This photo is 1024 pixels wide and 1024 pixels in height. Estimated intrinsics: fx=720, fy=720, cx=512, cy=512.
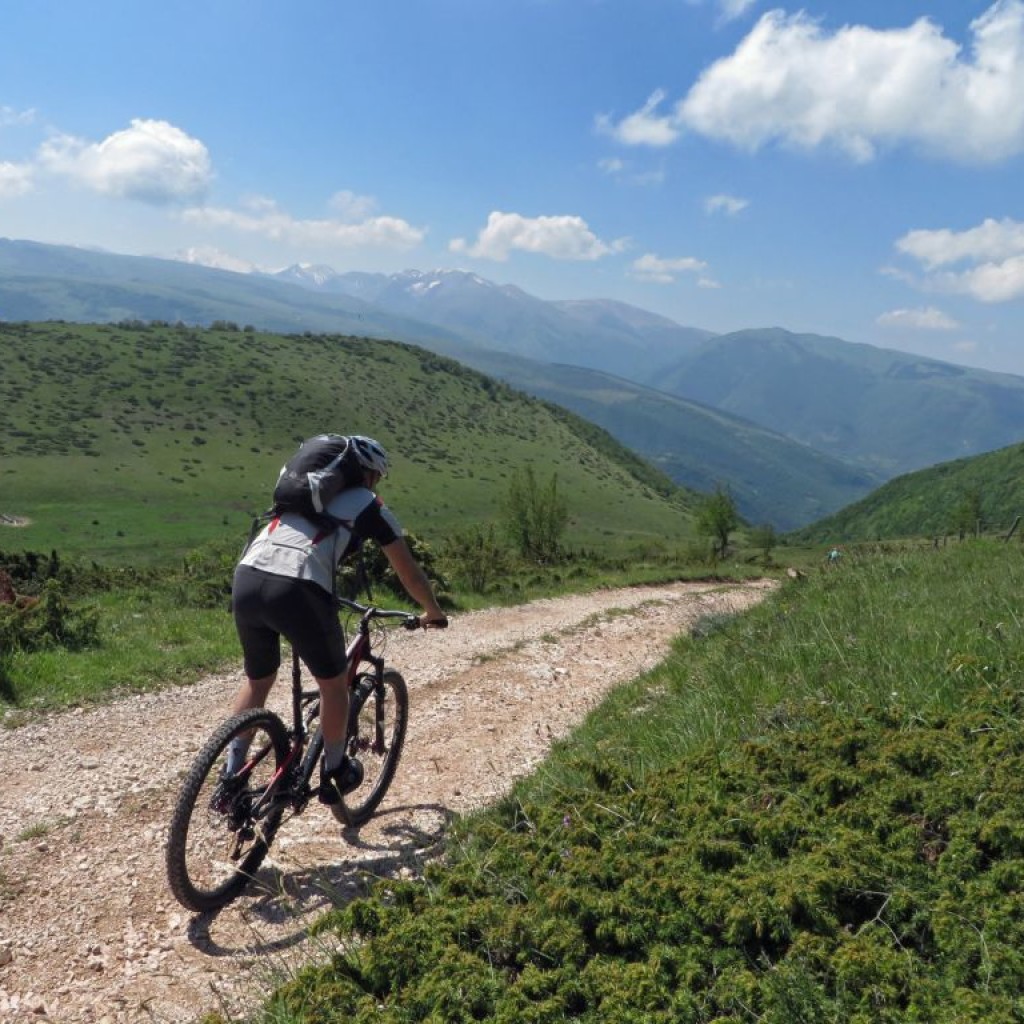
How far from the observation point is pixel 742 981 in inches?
104

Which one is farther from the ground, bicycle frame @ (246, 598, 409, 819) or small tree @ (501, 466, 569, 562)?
bicycle frame @ (246, 598, 409, 819)

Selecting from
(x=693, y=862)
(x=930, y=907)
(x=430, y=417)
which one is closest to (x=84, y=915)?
(x=693, y=862)

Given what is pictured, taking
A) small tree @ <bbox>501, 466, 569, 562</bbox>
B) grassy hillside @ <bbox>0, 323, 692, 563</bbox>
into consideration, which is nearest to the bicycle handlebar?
small tree @ <bbox>501, 466, 569, 562</bbox>

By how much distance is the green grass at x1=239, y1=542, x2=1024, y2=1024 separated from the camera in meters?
2.64

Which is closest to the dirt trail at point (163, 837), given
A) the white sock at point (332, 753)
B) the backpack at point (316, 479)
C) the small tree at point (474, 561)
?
the white sock at point (332, 753)

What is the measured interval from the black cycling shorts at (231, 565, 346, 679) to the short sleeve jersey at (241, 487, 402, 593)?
7 centimetres

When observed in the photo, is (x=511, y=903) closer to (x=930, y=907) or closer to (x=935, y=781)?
(x=930, y=907)

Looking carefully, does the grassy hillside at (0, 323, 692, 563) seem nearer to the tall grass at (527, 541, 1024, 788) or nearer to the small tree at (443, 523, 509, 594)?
the small tree at (443, 523, 509, 594)

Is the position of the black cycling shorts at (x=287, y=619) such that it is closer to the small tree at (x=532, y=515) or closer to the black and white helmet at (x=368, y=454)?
the black and white helmet at (x=368, y=454)

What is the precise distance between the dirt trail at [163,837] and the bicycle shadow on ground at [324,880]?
0.6 inches

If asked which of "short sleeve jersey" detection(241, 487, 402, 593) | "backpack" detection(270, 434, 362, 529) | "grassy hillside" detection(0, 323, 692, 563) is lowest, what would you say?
"grassy hillside" detection(0, 323, 692, 563)

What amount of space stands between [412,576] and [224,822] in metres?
2.22

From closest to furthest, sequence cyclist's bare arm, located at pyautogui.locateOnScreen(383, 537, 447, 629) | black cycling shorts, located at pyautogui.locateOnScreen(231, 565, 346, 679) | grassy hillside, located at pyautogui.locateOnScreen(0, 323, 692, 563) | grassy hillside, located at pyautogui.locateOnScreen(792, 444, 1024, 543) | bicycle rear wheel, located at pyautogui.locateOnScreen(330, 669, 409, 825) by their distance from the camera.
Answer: black cycling shorts, located at pyautogui.locateOnScreen(231, 565, 346, 679) < cyclist's bare arm, located at pyautogui.locateOnScreen(383, 537, 447, 629) < bicycle rear wheel, located at pyautogui.locateOnScreen(330, 669, 409, 825) < grassy hillside, located at pyautogui.locateOnScreen(0, 323, 692, 563) < grassy hillside, located at pyautogui.locateOnScreen(792, 444, 1024, 543)

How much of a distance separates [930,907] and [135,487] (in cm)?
11209
